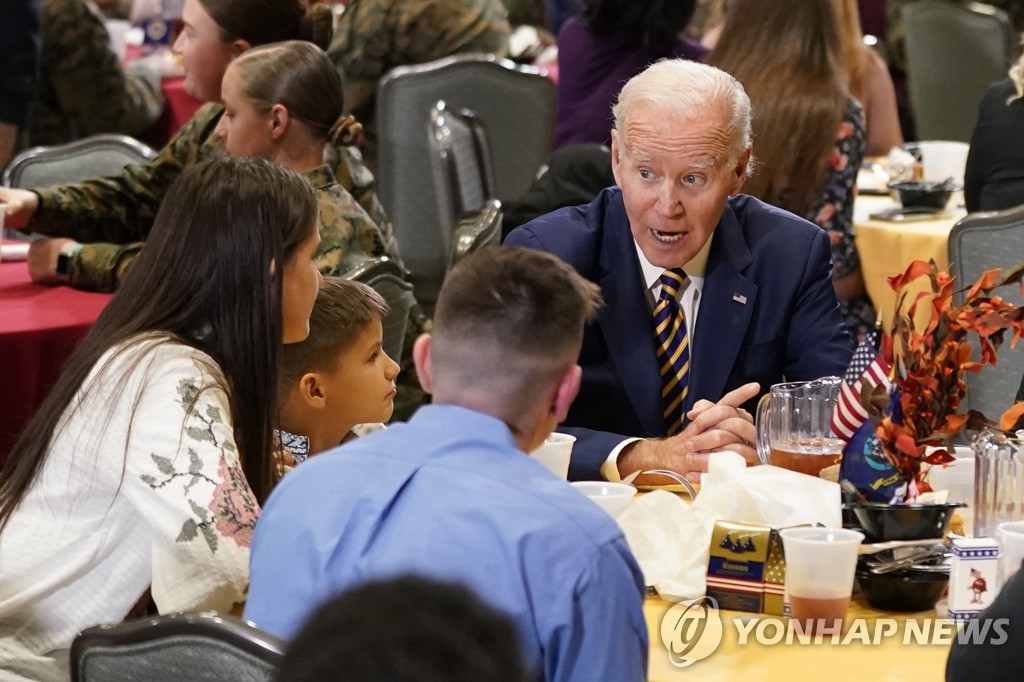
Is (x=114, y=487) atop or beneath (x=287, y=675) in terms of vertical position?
beneath

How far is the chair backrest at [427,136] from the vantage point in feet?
16.9

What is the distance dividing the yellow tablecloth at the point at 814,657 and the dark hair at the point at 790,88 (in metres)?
2.40

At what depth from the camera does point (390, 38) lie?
5359 mm

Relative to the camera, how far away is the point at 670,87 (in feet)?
8.86

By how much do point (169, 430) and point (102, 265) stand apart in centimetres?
165

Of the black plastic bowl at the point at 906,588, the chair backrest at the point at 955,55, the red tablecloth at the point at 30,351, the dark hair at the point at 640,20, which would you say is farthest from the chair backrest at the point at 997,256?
the chair backrest at the point at 955,55

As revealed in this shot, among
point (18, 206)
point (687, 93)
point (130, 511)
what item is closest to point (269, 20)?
point (18, 206)

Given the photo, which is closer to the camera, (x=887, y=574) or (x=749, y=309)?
(x=887, y=574)

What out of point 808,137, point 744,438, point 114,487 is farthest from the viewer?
point 808,137

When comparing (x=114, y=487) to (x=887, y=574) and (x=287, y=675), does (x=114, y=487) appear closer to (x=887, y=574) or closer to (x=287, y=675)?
(x=887, y=574)

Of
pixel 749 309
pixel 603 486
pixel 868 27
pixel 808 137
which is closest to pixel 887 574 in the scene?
pixel 603 486

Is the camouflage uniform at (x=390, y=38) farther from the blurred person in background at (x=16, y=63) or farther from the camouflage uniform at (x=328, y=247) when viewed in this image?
the camouflage uniform at (x=328, y=247)

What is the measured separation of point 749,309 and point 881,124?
3018mm

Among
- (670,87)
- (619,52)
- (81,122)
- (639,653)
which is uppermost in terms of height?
(670,87)
